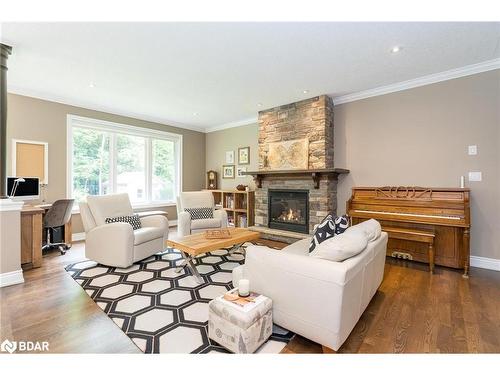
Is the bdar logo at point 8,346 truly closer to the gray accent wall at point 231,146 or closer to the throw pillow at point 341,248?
the throw pillow at point 341,248

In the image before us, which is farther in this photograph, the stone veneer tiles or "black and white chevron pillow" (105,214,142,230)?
the stone veneer tiles

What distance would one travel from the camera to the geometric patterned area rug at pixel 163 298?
1.69 metres

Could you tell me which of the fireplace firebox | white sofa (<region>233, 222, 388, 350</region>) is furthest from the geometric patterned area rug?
the fireplace firebox

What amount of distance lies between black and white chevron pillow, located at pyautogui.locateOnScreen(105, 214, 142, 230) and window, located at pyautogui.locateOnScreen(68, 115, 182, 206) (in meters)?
1.90

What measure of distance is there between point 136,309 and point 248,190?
3.58m

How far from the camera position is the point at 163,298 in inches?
91.2

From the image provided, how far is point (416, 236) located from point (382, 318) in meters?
1.52

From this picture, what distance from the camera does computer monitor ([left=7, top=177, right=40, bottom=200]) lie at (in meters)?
3.60

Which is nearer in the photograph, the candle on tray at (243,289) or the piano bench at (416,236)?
the candle on tray at (243,289)

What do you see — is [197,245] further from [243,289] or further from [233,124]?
[233,124]

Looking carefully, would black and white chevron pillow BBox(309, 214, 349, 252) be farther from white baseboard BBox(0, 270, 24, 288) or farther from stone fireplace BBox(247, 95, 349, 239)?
white baseboard BBox(0, 270, 24, 288)

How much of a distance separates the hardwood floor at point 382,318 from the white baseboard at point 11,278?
96 millimetres

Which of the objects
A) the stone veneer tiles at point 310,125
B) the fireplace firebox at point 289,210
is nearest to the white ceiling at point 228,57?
the stone veneer tiles at point 310,125
